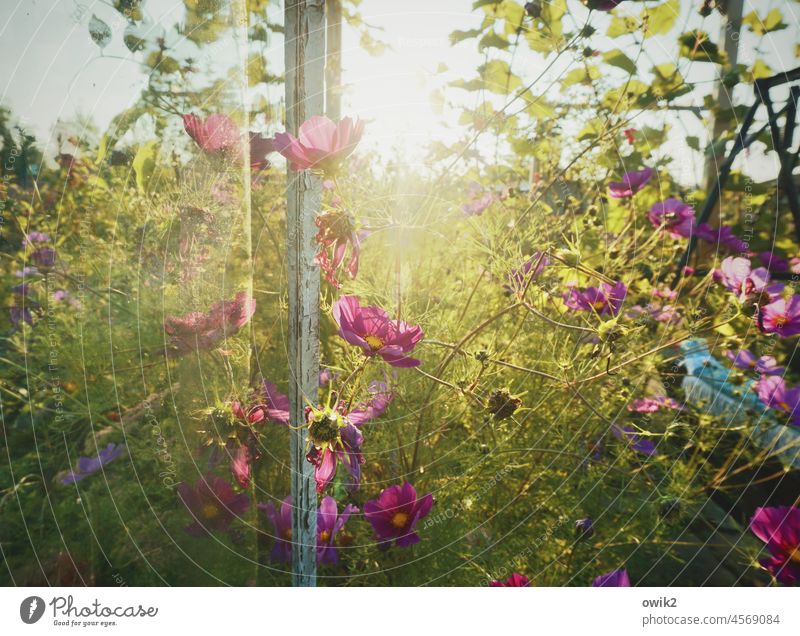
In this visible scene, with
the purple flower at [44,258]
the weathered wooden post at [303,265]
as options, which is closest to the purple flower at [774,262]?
the weathered wooden post at [303,265]

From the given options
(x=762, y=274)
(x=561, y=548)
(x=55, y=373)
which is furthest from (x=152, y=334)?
(x=762, y=274)

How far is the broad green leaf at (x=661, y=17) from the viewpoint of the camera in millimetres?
485

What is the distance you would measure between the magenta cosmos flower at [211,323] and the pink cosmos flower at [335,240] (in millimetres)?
85

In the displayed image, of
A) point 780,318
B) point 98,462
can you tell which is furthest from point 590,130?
point 98,462

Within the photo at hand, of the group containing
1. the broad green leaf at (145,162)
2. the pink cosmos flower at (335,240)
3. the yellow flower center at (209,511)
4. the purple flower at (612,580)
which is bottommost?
the purple flower at (612,580)

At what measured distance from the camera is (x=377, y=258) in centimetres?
50

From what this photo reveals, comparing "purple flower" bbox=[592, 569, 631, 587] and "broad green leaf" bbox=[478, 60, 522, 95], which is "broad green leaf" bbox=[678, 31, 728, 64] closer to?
"broad green leaf" bbox=[478, 60, 522, 95]

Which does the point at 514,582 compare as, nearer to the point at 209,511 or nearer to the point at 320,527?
the point at 320,527

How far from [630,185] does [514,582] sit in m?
0.44

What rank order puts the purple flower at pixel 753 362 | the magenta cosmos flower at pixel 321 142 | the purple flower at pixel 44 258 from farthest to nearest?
the purple flower at pixel 753 362
the purple flower at pixel 44 258
the magenta cosmos flower at pixel 321 142

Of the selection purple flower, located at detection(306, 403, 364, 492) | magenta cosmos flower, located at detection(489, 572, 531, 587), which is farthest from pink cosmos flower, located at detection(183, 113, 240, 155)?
magenta cosmos flower, located at detection(489, 572, 531, 587)

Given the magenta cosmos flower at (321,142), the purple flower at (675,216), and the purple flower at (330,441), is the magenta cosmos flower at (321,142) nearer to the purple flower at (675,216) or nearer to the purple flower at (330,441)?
the purple flower at (330,441)

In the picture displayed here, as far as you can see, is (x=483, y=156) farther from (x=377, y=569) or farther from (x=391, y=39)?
(x=377, y=569)
